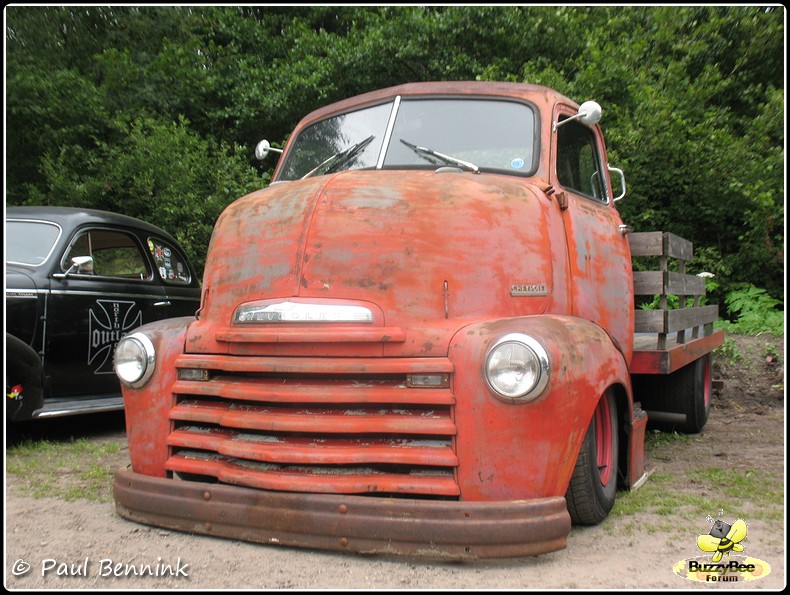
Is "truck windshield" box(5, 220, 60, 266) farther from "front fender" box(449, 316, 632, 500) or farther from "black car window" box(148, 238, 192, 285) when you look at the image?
"front fender" box(449, 316, 632, 500)

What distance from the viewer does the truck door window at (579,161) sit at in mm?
4148

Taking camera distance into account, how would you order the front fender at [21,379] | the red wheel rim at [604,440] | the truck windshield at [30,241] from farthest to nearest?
the truck windshield at [30,241]
the front fender at [21,379]
the red wheel rim at [604,440]

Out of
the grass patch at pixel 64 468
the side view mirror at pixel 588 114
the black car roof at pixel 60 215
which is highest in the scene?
the side view mirror at pixel 588 114

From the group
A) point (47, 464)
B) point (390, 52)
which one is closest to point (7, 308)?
point (47, 464)

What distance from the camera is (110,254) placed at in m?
6.68

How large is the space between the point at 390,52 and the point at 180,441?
32.6 feet

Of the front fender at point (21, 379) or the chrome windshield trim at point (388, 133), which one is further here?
the front fender at point (21, 379)

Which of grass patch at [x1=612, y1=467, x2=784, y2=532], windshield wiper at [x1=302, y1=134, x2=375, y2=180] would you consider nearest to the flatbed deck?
grass patch at [x1=612, y1=467, x2=784, y2=532]

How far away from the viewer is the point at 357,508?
9.00 ft

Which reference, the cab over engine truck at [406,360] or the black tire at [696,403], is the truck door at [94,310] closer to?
the cab over engine truck at [406,360]

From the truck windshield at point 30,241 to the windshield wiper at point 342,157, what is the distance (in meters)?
2.93

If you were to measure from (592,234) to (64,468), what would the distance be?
3696 millimetres

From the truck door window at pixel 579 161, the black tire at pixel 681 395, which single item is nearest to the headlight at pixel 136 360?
the truck door window at pixel 579 161

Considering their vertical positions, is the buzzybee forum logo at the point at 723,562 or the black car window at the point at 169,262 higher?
the black car window at the point at 169,262
